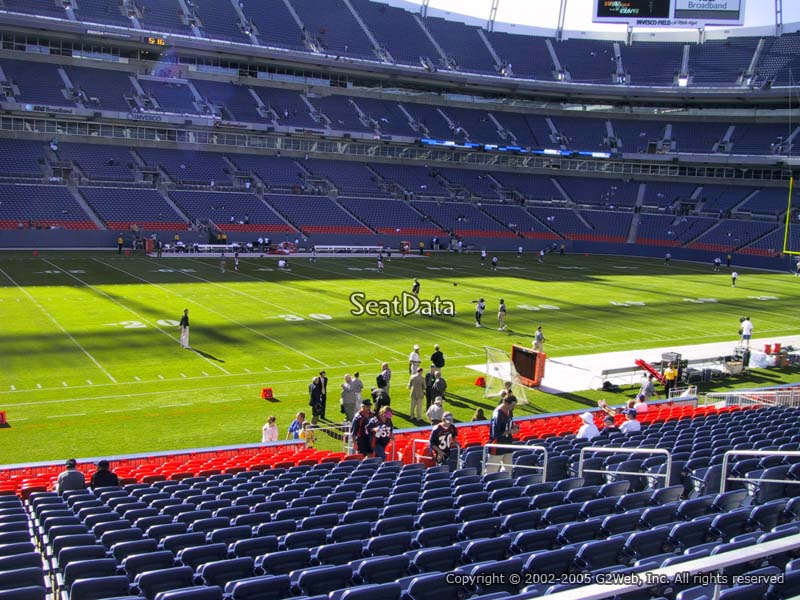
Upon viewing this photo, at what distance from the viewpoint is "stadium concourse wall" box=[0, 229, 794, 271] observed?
48.4 meters

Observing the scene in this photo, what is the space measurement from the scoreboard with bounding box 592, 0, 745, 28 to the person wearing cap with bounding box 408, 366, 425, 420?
194 feet

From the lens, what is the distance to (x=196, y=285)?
125 feet

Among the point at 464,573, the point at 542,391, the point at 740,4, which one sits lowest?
the point at 542,391

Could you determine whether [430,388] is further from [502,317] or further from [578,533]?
[578,533]

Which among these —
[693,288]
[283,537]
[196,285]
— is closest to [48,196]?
[196,285]

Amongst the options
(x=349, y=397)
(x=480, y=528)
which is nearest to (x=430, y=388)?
(x=349, y=397)

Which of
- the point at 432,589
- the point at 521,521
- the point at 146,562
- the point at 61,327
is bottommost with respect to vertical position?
the point at 61,327

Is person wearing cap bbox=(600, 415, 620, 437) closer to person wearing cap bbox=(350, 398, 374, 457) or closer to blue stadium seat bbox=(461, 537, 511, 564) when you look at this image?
person wearing cap bbox=(350, 398, 374, 457)

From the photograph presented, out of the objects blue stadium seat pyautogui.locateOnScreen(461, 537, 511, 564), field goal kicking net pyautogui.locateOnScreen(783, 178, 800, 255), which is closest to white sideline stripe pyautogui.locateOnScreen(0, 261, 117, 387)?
blue stadium seat pyautogui.locateOnScreen(461, 537, 511, 564)

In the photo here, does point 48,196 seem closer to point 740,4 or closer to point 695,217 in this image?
point 695,217

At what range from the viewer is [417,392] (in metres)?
19.4

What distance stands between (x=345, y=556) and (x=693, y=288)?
1752 inches

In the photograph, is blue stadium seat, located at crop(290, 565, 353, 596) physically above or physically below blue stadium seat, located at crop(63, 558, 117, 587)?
above

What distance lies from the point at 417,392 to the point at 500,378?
398cm
